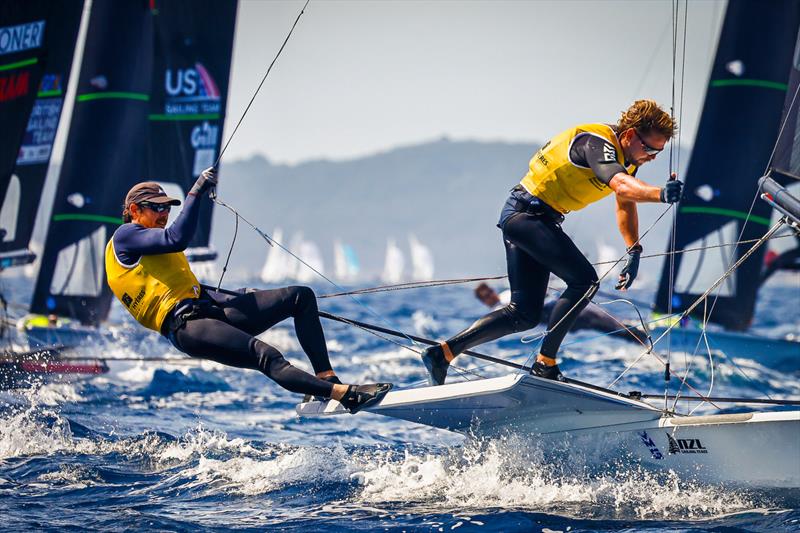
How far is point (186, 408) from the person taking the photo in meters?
7.43

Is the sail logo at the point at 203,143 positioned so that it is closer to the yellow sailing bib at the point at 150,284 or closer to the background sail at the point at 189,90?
the background sail at the point at 189,90

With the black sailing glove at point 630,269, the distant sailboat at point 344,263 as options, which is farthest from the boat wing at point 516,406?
the distant sailboat at point 344,263

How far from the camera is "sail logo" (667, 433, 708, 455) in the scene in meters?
4.24

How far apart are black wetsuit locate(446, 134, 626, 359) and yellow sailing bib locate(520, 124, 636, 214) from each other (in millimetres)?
37

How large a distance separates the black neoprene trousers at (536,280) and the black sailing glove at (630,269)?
0.41 ft

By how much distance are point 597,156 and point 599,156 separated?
1cm

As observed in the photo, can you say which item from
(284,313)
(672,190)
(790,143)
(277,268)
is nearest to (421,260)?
(277,268)

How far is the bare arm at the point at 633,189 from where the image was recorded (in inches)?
153

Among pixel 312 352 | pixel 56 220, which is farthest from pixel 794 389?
pixel 56 220

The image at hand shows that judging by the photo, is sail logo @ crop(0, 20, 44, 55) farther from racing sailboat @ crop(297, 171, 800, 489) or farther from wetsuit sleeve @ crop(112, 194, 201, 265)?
racing sailboat @ crop(297, 171, 800, 489)

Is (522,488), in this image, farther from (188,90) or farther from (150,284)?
(188,90)

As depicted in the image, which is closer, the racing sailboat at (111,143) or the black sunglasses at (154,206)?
the black sunglasses at (154,206)

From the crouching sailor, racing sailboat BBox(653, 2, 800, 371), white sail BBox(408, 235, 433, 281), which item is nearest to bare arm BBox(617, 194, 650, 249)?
the crouching sailor

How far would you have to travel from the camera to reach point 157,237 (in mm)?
4230
